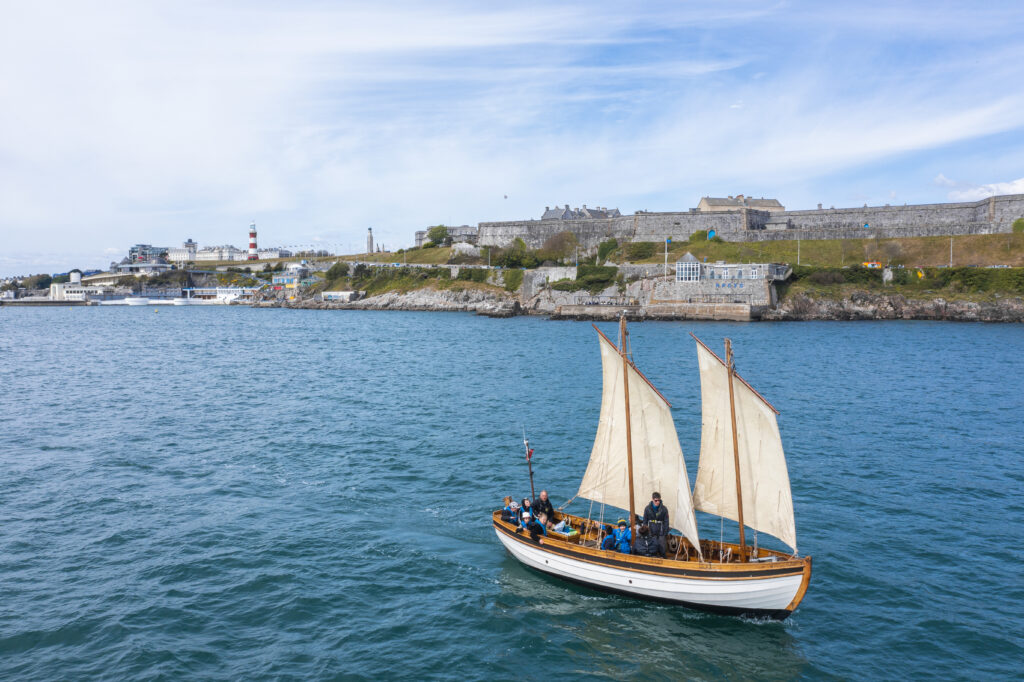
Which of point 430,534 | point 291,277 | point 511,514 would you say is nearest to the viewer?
point 511,514

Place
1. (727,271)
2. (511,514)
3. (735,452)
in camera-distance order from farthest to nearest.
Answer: (727,271) < (511,514) < (735,452)

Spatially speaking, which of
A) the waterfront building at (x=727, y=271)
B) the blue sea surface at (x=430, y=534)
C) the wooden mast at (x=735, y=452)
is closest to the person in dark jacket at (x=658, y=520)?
the blue sea surface at (x=430, y=534)

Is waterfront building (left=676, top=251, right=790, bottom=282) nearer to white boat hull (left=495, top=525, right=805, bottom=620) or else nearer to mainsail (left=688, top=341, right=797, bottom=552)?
mainsail (left=688, top=341, right=797, bottom=552)

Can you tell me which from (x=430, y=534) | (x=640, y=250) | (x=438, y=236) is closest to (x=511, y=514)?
(x=430, y=534)

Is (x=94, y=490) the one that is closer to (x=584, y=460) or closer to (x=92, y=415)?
(x=92, y=415)

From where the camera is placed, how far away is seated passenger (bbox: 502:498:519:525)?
810 inches

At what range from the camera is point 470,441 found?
1303 inches

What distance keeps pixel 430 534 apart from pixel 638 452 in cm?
760

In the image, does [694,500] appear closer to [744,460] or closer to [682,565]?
[744,460]

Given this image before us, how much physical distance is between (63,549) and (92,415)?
2198cm

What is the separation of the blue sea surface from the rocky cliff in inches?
2133

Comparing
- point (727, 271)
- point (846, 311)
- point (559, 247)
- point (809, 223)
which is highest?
point (809, 223)

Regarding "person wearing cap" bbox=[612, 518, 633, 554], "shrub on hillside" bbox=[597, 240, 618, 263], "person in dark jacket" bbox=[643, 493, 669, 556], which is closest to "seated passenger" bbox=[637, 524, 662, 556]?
"person in dark jacket" bbox=[643, 493, 669, 556]

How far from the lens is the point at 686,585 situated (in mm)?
17578
